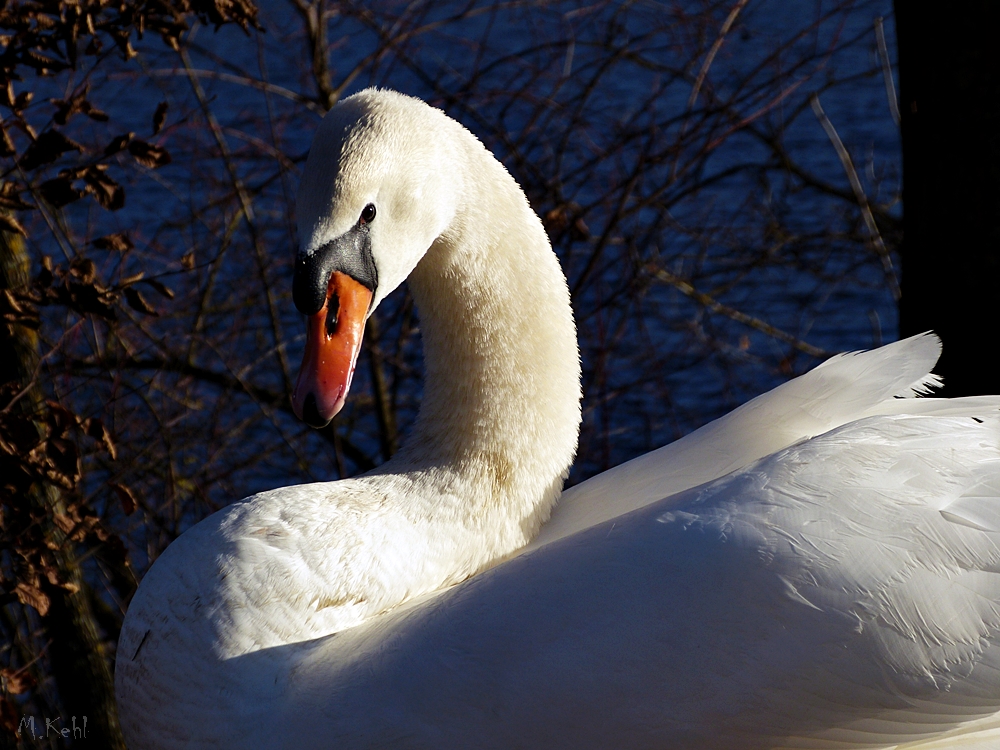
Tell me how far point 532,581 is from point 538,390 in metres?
0.60

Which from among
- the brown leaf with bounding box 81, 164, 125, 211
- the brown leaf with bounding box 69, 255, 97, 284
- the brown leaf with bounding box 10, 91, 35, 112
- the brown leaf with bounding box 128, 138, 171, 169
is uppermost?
the brown leaf with bounding box 10, 91, 35, 112

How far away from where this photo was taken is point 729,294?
723 cm

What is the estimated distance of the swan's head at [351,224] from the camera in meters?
2.26

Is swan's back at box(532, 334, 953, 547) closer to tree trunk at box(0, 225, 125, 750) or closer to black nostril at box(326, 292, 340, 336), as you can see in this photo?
black nostril at box(326, 292, 340, 336)

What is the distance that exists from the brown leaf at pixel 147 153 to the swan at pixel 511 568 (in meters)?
0.75

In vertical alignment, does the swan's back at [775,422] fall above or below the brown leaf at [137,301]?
below

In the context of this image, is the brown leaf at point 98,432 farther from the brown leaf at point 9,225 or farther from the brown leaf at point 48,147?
the brown leaf at point 48,147

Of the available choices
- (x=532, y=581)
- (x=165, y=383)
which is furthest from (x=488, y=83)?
(x=532, y=581)

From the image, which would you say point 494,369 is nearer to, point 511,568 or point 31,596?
point 511,568

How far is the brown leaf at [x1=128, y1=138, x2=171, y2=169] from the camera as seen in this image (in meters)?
2.90

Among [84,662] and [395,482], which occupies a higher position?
[395,482]

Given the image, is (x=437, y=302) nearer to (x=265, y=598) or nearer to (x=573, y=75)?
(x=265, y=598)

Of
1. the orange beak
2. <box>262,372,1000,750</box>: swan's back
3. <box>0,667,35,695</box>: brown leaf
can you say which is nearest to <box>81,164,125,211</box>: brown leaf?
the orange beak

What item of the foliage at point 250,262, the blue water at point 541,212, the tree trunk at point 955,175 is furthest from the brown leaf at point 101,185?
the tree trunk at point 955,175
